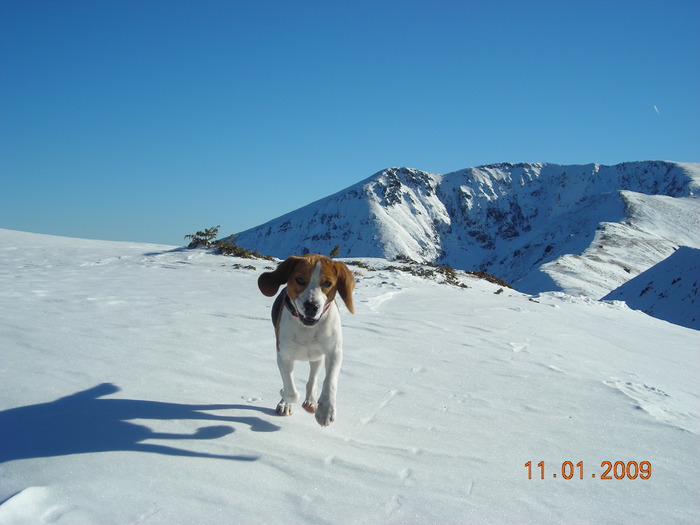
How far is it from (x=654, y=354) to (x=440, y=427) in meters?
5.46

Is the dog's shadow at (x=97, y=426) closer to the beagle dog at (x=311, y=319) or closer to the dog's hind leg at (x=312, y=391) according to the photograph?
the dog's hind leg at (x=312, y=391)

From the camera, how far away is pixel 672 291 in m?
32.7

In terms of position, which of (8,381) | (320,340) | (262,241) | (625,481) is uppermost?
(262,241)

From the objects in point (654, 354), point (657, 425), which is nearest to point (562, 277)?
point (654, 354)

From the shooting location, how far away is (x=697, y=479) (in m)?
2.82

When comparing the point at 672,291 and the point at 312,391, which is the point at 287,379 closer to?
the point at 312,391

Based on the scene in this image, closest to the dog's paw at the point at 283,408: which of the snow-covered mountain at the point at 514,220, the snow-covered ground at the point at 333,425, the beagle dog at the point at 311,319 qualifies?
the beagle dog at the point at 311,319

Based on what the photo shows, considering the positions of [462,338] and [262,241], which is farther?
[262,241]

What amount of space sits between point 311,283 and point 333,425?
116cm

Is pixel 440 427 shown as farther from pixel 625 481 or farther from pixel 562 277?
pixel 562 277

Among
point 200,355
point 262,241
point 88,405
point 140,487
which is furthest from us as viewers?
point 262,241

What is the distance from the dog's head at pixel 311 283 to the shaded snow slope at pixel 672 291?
31.5 metres

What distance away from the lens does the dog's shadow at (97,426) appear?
2657mm

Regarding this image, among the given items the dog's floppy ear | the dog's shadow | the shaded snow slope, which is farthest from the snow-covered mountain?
the dog's shadow
